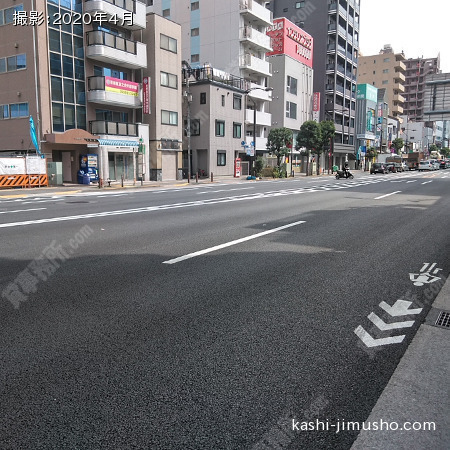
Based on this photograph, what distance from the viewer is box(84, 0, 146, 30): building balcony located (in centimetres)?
3077

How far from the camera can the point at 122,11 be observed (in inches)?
1298

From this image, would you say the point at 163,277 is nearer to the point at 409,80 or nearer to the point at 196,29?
the point at 196,29

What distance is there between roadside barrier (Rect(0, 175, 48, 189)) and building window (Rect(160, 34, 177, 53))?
17.5 metres

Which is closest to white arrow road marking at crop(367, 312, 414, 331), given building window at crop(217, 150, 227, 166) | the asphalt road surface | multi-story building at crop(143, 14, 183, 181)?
the asphalt road surface

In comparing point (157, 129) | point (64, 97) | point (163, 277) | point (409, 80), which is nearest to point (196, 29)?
point (157, 129)

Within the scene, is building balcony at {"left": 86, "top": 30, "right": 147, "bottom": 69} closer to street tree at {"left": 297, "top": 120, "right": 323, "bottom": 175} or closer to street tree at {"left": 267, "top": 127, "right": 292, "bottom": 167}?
street tree at {"left": 267, "top": 127, "right": 292, "bottom": 167}

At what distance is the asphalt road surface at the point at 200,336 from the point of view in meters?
2.53

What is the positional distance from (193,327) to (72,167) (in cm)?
2997

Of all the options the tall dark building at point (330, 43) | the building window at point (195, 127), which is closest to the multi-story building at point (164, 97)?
the building window at point (195, 127)

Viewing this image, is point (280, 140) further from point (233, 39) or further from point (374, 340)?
point (374, 340)

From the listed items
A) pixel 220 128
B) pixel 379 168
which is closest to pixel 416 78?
pixel 379 168

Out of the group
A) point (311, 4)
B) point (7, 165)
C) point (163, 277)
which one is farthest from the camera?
point (311, 4)

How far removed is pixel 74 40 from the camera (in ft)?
101

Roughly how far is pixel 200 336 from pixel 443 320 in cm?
251
